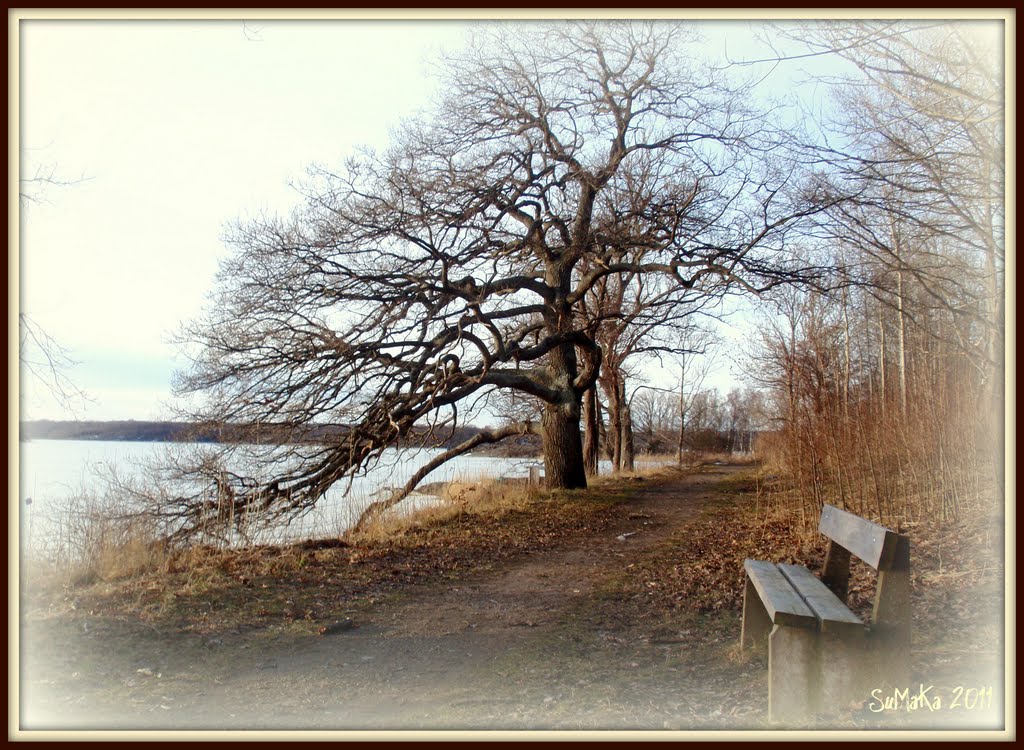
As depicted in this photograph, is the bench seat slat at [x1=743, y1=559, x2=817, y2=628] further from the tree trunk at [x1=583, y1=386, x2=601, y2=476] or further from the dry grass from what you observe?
the tree trunk at [x1=583, y1=386, x2=601, y2=476]

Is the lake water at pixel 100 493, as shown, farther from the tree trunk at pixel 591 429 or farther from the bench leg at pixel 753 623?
the tree trunk at pixel 591 429

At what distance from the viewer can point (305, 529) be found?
34.1 ft

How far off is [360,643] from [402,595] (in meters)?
1.35

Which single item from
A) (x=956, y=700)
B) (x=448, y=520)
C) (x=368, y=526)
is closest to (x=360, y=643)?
(x=956, y=700)

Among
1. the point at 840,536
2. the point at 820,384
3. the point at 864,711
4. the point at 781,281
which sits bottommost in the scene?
the point at 864,711

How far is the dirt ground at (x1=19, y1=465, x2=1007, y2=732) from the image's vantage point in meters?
4.21

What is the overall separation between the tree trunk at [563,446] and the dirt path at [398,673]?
378 inches

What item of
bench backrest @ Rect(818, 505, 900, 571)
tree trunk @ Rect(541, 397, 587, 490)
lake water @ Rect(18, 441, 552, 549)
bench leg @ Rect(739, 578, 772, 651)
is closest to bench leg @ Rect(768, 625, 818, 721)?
bench backrest @ Rect(818, 505, 900, 571)

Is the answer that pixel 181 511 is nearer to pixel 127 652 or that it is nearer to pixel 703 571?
pixel 127 652

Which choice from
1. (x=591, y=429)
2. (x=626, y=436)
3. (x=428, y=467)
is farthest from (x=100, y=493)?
(x=626, y=436)

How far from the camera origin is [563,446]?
16.3 meters

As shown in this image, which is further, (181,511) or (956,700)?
(181,511)

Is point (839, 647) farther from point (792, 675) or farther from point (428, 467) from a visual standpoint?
point (428, 467)

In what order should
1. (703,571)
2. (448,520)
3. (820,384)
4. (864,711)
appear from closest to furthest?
(864,711)
(703,571)
(820,384)
(448,520)
